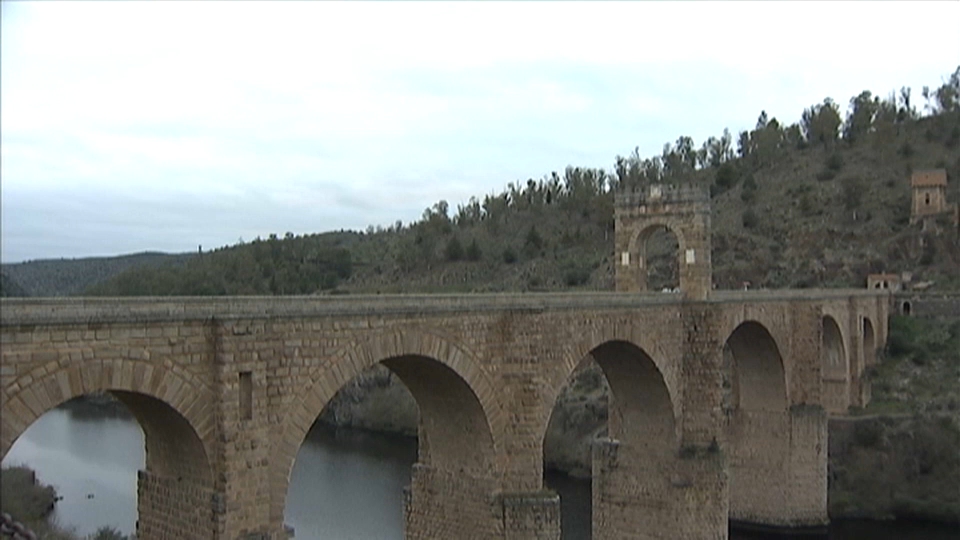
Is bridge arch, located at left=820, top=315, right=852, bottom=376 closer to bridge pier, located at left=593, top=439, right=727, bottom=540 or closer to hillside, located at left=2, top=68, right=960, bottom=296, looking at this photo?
bridge pier, located at left=593, top=439, right=727, bottom=540

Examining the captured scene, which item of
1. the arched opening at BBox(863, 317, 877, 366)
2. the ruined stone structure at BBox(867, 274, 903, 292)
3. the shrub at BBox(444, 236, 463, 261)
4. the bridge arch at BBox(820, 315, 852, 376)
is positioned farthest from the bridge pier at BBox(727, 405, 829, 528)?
the shrub at BBox(444, 236, 463, 261)

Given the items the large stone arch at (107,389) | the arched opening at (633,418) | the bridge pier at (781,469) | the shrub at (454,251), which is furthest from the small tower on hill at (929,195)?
the large stone arch at (107,389)

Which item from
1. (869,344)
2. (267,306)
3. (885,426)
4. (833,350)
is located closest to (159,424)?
(267,306)

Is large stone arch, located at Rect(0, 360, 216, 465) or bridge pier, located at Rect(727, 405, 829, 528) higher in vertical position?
large stone arch, located at Rect(0, 360, 216, 465)

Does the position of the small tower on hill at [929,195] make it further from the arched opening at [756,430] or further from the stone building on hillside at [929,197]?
the arched opening at [756,430]

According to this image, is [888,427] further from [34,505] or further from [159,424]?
[34,505]

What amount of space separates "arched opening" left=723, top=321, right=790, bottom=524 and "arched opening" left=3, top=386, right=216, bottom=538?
14.3 meters

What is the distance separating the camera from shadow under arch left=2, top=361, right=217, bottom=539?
686 cm

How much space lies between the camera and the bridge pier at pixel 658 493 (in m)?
16.2

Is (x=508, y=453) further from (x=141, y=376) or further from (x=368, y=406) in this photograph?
(x=368, y=406)

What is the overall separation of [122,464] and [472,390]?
1928 centimetres

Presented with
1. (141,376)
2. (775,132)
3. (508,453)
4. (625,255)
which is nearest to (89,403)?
(625,255)

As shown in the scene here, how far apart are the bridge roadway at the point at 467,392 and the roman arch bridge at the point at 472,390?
2cm

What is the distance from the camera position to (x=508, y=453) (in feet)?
39.3
